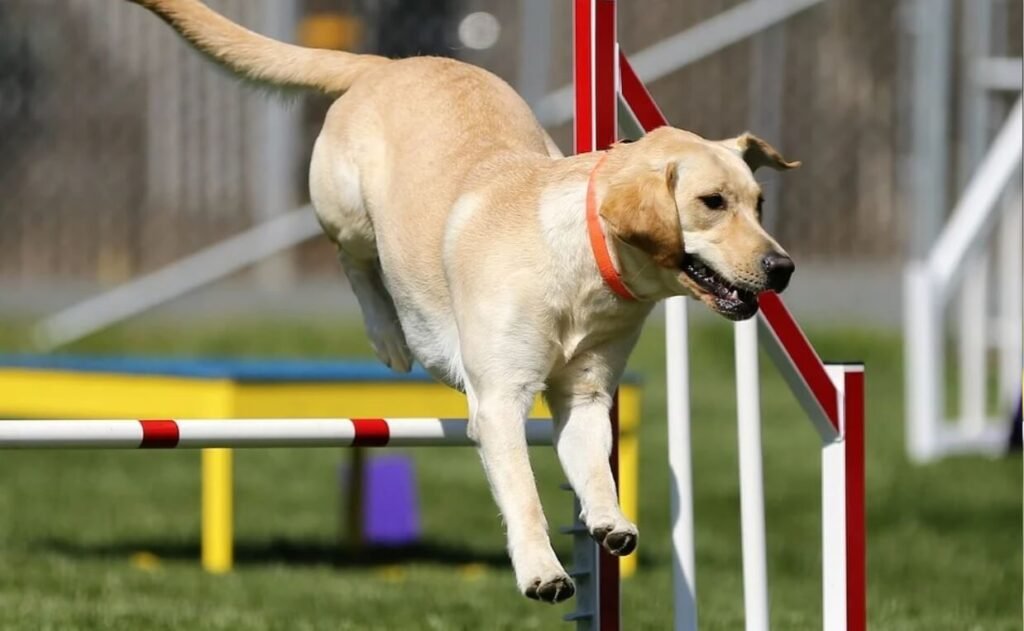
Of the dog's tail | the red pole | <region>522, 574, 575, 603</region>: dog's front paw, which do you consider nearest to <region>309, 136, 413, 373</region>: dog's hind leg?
the dog's tail

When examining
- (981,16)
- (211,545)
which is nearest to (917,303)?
(981,16)

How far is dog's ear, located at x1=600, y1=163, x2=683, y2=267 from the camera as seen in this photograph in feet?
13.9

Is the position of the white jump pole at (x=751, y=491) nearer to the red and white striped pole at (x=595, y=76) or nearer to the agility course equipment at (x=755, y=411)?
the agility course equipment at (x=755, y=411)

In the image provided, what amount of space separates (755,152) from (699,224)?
1.42 feet

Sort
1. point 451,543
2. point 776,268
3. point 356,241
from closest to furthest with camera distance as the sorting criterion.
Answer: point 776,268
point 356,241
point 451,543

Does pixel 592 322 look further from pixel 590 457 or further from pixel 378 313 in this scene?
pixel 378 313

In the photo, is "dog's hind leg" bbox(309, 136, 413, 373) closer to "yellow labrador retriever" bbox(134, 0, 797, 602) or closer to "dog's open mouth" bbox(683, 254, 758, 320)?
"yellow labrador retriever" bbox(134, 0, 797, 602)

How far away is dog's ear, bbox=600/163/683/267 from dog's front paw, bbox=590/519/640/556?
1.86 ft

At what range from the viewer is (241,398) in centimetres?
779

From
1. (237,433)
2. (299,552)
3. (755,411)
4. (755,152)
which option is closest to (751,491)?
(755,411)

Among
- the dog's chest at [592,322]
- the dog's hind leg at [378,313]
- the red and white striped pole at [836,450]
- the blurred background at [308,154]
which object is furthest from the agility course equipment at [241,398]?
the blurred background at [308,154]

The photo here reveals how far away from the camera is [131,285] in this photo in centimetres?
1480

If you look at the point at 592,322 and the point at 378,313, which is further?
the point at 378,313

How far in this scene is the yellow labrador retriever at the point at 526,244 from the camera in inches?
168
